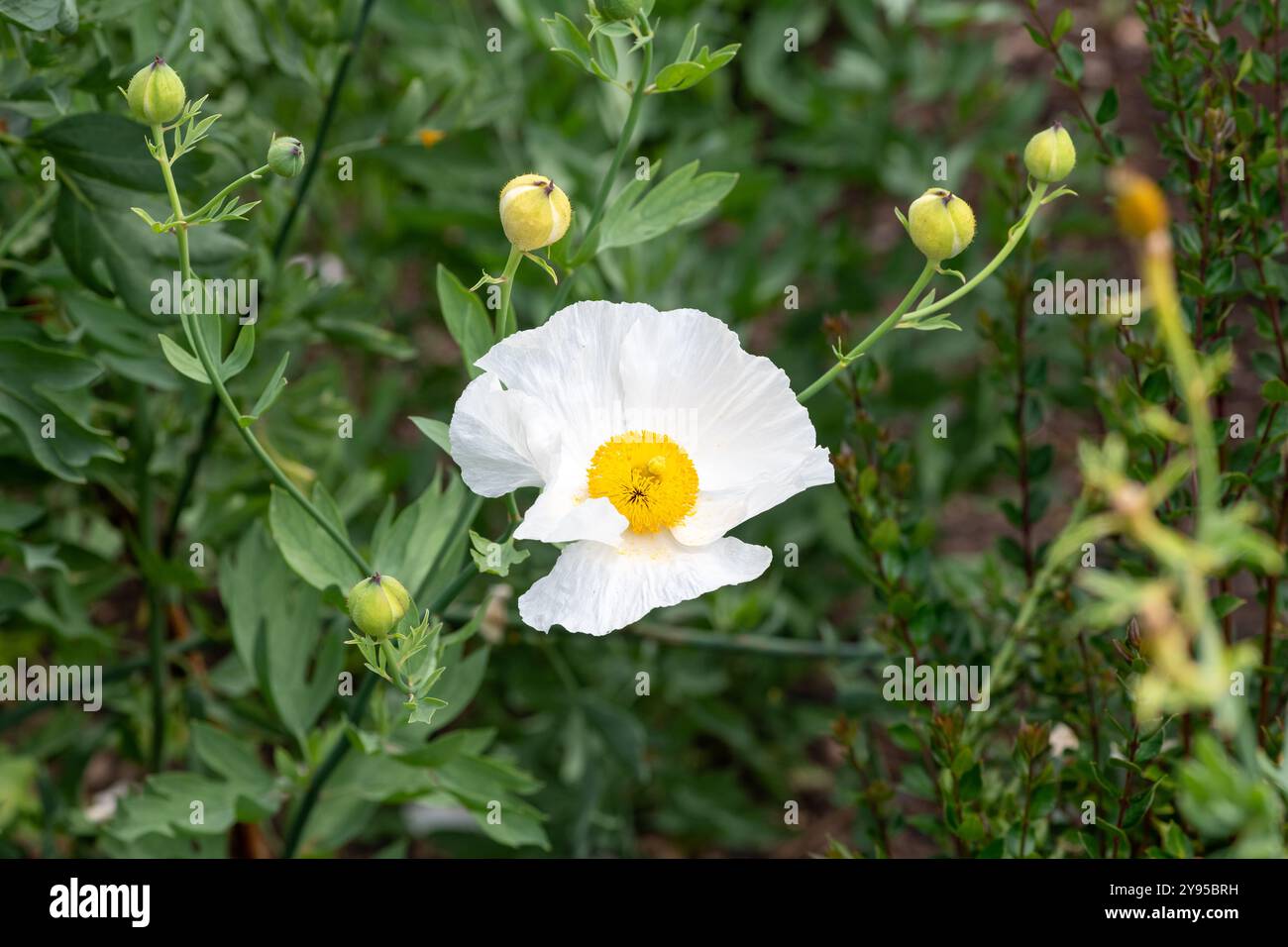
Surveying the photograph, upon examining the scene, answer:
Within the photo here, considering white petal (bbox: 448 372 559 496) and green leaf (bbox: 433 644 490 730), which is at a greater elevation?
white petal (bbox: 448 372 559 496)

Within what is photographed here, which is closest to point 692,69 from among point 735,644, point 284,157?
point 284,157

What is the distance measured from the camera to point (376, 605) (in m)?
0.86

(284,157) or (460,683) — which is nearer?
(284,157)

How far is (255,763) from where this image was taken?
129cm

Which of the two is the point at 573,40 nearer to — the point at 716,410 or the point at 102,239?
the point at 716,410

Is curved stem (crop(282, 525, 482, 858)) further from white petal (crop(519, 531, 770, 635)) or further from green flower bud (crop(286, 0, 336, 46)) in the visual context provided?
green flower bud (crop(286, 0, 336, 46))

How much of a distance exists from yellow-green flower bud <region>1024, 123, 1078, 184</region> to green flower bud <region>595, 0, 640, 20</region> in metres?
0.28

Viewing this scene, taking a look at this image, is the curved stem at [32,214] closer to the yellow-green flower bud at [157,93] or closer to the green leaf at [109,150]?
the green leaf at [109,150]

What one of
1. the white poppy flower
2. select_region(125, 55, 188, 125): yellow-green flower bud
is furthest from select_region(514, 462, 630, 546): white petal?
select_region(125, 55, 188, 125): yellow-green flower bud

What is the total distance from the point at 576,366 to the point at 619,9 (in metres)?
0.25

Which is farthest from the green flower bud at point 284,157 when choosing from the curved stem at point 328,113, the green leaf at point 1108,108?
the green leaf at point 1108,108

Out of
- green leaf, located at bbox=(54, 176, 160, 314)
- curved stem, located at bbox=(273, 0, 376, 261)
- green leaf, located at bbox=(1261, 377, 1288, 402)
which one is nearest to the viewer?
green leaf, located at bbox=(1261, 377, 1288, 402)

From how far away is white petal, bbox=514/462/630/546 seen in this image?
0.86 m
